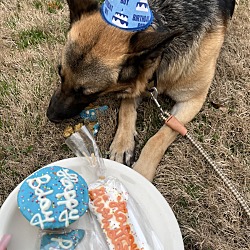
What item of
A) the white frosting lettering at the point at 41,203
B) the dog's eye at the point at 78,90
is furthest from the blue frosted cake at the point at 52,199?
the dog's eye at the point at 78,90

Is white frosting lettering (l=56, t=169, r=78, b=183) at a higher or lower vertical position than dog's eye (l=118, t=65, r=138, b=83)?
lower

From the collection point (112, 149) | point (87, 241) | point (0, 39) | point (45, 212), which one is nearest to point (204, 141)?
point (112, 149)

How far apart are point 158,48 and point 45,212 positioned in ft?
3.23

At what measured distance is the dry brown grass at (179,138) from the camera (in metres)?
2.39

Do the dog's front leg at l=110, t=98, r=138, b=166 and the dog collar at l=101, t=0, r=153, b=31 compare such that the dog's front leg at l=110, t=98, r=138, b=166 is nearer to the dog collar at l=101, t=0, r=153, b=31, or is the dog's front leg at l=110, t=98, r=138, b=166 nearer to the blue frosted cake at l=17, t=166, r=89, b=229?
the blue frosted cake at l=17, t=166, r=89, b=229

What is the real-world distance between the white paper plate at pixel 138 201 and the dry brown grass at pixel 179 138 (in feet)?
0.68

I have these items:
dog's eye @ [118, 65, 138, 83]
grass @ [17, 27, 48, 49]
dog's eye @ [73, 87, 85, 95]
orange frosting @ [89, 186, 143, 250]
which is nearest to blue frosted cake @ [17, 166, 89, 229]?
orange frosting @ [89, 186, 143, 250]

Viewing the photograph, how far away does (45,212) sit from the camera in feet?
6.17

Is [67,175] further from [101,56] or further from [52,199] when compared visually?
[101,56]

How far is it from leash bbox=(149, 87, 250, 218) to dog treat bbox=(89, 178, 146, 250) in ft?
2.19

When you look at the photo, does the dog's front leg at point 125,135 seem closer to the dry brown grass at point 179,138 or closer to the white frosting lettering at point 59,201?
the dry brown grass at point 179,138

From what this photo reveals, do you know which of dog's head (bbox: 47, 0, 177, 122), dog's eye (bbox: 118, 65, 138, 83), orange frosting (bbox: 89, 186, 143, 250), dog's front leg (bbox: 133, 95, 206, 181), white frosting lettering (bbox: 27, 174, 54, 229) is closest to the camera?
white frosting lettering (bbox: 27, 174, 54, 229)

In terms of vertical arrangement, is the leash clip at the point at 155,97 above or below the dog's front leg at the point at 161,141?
above

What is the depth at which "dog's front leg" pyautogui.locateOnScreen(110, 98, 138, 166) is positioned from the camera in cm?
259
